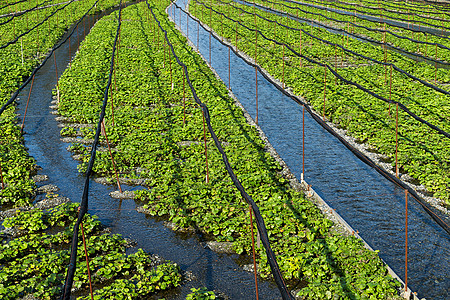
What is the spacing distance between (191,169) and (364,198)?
445 cm

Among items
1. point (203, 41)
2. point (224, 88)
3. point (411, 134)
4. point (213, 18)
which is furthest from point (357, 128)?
point (213, 18)

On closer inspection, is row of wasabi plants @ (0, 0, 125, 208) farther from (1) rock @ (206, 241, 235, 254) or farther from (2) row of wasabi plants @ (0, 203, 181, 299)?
(1) rock @ (206, 241, 235, 254)

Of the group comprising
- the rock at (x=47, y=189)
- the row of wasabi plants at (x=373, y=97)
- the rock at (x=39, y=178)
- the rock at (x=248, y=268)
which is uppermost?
the row of wasabi plants at (x=373, y=97)

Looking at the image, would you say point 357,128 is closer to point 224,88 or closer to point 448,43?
point 224,88

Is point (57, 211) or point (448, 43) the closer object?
point (57, 211)

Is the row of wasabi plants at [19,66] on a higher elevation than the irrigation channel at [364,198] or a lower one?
higher

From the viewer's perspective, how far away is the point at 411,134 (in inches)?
586

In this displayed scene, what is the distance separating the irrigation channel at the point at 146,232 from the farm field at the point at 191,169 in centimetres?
25

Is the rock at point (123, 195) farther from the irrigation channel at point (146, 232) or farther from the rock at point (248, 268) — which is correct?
the rock at point (248, 268)

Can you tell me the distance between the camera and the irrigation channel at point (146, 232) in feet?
29.3

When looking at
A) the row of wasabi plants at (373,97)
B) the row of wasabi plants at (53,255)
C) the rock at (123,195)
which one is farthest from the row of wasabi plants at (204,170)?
the row of wasabi plants at (373,97)

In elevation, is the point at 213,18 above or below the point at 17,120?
above

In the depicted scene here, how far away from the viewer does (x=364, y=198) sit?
12148 mm

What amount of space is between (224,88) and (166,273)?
41.2 feet
